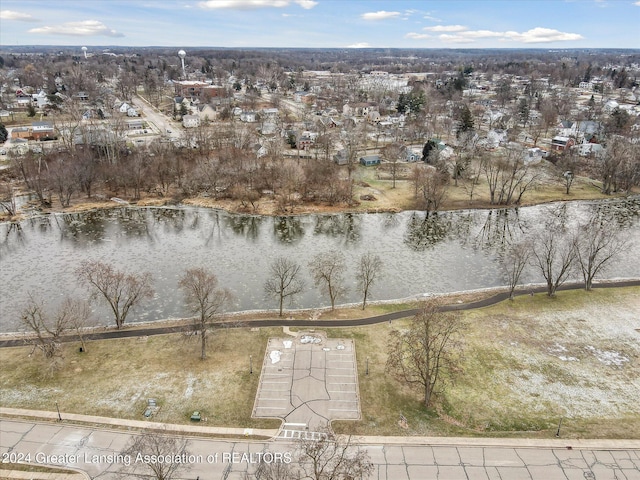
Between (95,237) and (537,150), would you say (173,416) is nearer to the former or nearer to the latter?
(95,237)

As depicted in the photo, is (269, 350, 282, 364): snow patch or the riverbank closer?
(269, 350, 282, 364): snow patch

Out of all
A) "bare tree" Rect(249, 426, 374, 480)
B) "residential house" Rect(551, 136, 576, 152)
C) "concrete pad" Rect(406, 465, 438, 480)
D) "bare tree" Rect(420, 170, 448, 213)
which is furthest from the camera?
"residential house" Rect(551, 136, 576, 152)

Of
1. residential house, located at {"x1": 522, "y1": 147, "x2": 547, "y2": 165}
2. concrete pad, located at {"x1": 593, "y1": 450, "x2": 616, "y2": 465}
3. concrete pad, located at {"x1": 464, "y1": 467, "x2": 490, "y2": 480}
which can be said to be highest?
residential house, located at {"x1": 522, "y1": 147, "x2": 547, "y2": 165}

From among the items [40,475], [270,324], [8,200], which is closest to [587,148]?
[270,324]

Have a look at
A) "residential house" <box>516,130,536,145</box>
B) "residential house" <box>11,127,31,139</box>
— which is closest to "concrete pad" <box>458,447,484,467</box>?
"residential house" <box>516,130,536,145</box>

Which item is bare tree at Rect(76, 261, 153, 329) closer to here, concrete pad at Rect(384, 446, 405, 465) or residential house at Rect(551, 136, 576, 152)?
concrete pad at Rect(384, 446, 405, 465)

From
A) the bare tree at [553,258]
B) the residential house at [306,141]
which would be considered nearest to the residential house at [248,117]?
the residential house at [306,141]

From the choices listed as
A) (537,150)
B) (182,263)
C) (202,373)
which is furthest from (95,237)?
(537,150)
